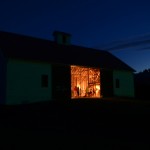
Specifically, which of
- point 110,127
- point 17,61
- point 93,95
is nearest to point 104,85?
point 93,95

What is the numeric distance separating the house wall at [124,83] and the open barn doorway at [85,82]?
224cm

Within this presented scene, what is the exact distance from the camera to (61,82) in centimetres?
2447

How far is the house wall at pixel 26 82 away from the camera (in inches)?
796

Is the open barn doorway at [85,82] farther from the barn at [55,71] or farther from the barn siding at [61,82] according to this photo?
the barn siding at [61,82]

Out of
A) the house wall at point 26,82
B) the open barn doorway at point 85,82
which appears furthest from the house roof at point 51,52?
the open barn doorway at point 85,82

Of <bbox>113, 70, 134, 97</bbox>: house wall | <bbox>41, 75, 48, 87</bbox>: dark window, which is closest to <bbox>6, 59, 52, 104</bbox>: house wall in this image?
<bbox>41, 75, 48, 87</bbox>: dark window

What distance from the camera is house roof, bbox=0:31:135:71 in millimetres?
22297

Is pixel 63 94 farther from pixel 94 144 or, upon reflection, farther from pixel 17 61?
pixel 94 144

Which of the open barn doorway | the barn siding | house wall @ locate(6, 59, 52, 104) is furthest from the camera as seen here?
the open barn doorway

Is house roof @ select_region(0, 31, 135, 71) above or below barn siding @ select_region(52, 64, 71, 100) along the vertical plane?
above

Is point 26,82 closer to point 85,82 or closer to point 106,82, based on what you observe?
point 106,82

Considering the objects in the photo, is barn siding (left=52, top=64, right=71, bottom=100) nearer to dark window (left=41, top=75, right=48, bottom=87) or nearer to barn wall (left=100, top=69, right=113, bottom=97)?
dark window (left=41, top=75, right=48, bottom=87)

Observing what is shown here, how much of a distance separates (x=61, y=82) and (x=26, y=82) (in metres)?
4.28

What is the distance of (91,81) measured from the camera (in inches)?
1218
